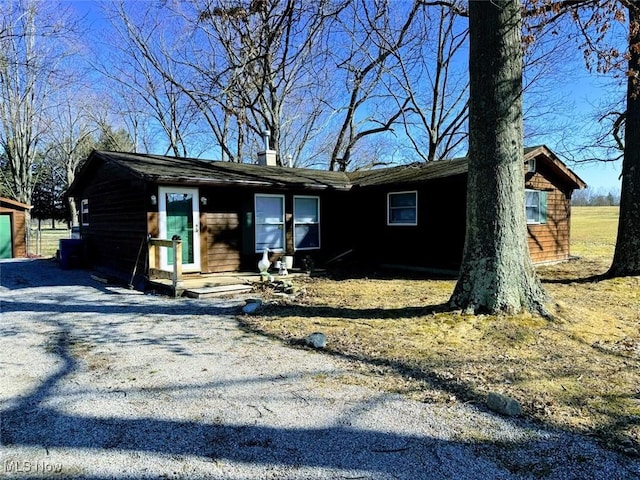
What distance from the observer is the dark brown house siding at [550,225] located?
1160cm

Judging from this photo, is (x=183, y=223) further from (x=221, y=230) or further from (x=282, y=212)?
(x=282, y=212)

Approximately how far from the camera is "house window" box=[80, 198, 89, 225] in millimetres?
13184

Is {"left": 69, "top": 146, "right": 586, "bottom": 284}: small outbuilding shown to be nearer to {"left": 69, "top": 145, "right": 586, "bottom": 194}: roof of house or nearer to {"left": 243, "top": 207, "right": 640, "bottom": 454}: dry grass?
{"left": 69, "top": 145, "right": 586, "bottom": 194}: roof of house

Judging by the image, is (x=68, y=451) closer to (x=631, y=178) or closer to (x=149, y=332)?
(x=149, y=332)

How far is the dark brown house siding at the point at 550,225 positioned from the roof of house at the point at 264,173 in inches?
14.0

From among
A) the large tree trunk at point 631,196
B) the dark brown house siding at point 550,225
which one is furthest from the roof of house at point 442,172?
the large tree trunk at point 631,196

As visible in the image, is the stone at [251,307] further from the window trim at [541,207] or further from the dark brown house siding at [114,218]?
the window trim at [541,207]

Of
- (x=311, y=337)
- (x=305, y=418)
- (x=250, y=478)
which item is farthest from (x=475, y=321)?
(x=250, y=478)

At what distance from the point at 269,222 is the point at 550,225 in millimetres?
7881

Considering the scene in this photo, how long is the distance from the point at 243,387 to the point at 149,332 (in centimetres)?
239

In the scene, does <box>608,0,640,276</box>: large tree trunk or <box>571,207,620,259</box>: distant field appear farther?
<box>571,207,620,259</box>: distant field

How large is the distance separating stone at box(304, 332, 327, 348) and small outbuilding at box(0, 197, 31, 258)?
52.1ft

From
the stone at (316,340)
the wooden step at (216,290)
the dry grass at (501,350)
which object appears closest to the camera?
the dry grass at (501,350)

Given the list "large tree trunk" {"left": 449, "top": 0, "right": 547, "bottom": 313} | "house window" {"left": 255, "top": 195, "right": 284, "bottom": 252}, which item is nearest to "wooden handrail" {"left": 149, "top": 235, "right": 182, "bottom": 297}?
"house window" {"left": 255, "top": 195, "right": 284, "bottom": 252}
